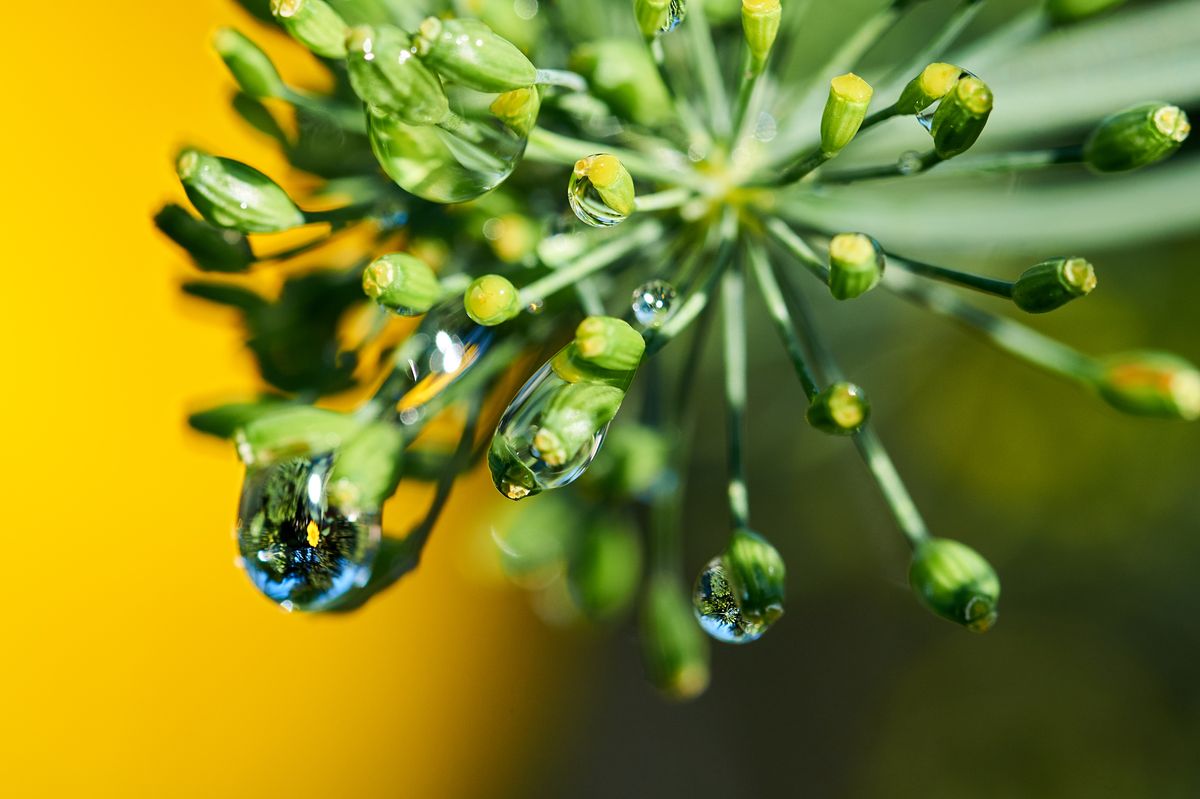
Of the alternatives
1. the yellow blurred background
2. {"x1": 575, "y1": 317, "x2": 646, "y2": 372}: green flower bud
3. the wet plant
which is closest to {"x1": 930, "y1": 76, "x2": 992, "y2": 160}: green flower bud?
the wet plant

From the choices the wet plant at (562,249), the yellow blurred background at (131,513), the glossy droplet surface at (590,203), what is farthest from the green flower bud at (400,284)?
the yellow blurred background at (131,513)

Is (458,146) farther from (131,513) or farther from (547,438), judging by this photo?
(131,513)

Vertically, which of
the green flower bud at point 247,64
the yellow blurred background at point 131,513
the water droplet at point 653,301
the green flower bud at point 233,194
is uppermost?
the yellow blurred background at point 131,513

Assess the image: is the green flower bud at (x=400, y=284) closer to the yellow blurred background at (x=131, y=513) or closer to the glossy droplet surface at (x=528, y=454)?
the glossy droplet surface at (x=528, y=454)

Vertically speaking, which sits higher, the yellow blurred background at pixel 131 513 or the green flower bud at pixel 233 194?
the yellow blurred background at pixel 131 513

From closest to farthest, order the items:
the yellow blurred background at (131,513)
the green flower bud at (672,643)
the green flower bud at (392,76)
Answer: the green flower bud at (392,76) → the green flower bud at (672,643) → the yellow blurred background at (131,513)
